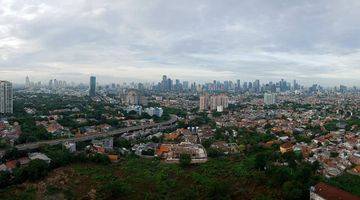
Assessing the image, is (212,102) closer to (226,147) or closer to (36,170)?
(226,147)

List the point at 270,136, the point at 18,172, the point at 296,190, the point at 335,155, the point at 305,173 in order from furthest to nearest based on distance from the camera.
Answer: the point at 270,136
the point at 335,155
the point at 18,172
the point at 305,173
the point at 296,190

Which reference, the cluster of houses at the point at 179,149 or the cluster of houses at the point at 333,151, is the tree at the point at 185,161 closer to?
the cluster of houses at the point at 179,149

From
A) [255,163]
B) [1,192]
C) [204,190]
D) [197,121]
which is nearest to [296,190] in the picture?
[204,190]

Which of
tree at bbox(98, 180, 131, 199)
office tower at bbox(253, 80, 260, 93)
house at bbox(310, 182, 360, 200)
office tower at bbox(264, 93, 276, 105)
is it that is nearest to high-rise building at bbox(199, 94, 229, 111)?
office tower at bbox(264, 93, 276, 105)

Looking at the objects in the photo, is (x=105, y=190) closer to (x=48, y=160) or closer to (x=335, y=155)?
(x=48, y=160)

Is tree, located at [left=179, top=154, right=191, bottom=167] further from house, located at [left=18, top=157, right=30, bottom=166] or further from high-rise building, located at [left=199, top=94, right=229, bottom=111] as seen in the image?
high-rise building, located at [left=199, top=94, right=229, bottom=111]

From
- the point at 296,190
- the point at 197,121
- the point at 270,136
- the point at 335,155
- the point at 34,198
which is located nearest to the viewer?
the point at 296,190

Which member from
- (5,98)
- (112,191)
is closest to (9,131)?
(5,98)
